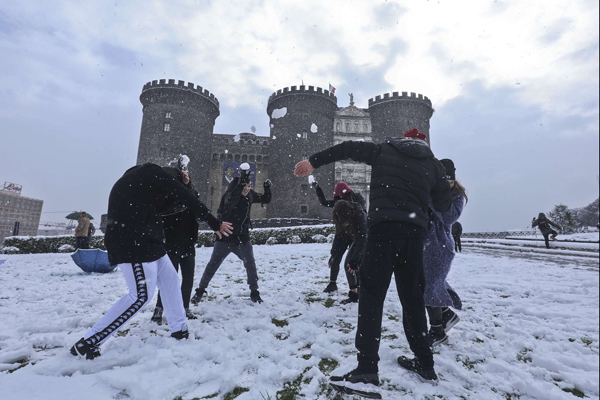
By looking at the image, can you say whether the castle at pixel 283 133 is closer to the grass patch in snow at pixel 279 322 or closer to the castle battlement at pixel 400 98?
the castle battlement at pixel 400 98

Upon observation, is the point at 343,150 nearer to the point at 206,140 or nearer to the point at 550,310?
the point at 550,310

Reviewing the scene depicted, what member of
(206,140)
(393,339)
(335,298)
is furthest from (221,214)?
(206,140)

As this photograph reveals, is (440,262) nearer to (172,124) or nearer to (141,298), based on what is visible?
(141,298)

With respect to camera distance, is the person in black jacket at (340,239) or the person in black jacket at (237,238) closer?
the person in black jacket at (237,238)

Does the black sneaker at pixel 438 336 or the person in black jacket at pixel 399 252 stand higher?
the person in black jacket at pixel 399 252

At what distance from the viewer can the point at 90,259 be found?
6059 millimetres

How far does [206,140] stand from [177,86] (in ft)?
18.7

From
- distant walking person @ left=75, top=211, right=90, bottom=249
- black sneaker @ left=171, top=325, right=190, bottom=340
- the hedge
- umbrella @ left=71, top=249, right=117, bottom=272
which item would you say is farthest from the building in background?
black sneaker @ left=171, top=325, right=190, bottom=340

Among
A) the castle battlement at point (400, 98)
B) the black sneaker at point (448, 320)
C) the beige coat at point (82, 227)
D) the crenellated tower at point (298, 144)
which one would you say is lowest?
the black sneaker at point (448, 320)

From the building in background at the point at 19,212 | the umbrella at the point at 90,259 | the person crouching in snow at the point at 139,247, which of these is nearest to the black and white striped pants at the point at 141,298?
the person crouching in snow at the point at 139,247

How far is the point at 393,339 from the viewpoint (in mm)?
2947

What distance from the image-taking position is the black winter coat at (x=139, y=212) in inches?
102

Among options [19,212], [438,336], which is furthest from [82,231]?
[19,212]

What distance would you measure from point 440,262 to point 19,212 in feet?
478
